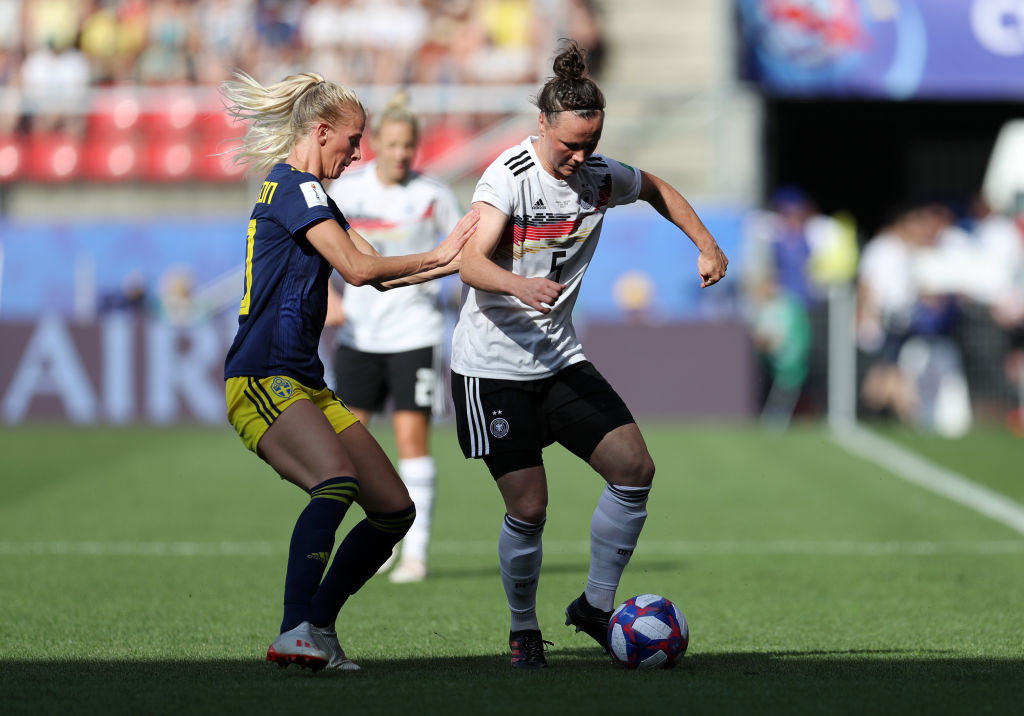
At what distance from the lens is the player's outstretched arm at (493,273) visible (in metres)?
5.48

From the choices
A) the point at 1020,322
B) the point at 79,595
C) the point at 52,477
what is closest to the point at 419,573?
the point at 79,595

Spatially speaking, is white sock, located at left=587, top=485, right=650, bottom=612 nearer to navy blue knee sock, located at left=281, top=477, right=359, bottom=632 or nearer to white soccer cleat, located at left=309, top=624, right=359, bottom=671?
white soccer cleat, located at left=309, top=624, right=359, bottom=671

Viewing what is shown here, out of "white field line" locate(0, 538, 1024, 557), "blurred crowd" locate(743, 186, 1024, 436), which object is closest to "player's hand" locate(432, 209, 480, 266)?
"white field line" locate(0, 538, 1024, 557)

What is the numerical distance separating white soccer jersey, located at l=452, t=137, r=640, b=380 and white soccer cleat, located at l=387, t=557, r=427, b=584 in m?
2.67

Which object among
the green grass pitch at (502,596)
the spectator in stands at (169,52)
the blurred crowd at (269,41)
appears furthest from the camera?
the spectator in stands at (169,52)

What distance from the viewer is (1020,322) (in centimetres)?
1814

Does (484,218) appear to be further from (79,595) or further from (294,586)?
(79,595)

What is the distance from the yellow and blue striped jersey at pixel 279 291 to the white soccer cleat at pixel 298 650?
2.95 feet

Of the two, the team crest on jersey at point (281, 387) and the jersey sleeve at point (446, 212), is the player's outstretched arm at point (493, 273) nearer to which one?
the team crest on jersey at point (281, 387)

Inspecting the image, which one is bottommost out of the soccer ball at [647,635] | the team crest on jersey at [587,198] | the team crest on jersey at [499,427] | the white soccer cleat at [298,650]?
the soccer ball at [647,635]

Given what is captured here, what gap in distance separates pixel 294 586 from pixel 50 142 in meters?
18.1

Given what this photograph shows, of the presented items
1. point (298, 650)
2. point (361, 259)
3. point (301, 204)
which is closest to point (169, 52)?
point (301, 204)

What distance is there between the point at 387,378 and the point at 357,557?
320cm

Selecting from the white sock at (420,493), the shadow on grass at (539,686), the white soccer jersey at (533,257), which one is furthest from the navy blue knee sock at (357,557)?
the white sock at (420,493)
